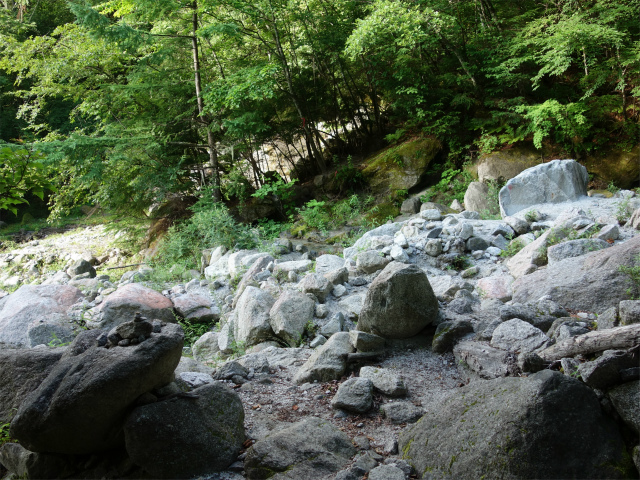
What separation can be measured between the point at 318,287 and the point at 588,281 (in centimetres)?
270

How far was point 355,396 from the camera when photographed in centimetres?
303

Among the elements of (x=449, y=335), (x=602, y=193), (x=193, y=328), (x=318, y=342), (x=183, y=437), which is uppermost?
(x=183, y=437)

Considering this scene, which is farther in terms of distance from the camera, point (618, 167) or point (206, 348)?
point (618, 167)

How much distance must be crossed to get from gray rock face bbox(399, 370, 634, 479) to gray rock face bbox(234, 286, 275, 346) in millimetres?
2654

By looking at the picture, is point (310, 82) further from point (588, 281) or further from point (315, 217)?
point (588, 281)

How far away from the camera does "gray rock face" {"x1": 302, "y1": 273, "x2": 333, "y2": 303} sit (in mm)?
5070

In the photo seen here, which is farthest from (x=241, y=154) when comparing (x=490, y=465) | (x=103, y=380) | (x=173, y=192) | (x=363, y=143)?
(x=490, y=465)

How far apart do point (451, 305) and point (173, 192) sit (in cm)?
873

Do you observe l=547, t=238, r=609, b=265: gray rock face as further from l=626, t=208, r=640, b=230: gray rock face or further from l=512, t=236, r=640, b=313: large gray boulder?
l=626, t=208, r=640, b=230: gray rock face

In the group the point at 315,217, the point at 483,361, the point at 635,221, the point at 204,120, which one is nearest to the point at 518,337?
the point at 483,361

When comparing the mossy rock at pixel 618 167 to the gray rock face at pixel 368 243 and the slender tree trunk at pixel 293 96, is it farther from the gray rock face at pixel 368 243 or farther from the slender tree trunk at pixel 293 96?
the slender tree trunk at pixel 293 96

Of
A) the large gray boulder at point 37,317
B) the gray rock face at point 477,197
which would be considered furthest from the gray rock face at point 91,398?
the gray rock face at point 477,197

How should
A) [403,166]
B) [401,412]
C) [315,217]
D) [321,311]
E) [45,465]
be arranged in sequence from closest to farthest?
[45,465], [401,412], [321,311], [315,217], [403,166]

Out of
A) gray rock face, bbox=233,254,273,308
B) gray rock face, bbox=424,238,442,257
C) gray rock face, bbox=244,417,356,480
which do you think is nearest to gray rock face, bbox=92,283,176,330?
gray rock face, bbox=233,254,273,308
